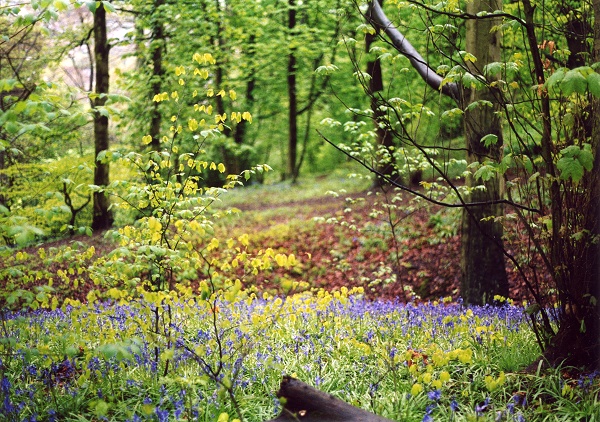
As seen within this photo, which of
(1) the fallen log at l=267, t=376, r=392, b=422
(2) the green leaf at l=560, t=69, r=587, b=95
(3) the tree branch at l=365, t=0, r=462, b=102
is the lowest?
(1) the fallen log at l=267, t=376, r=392, b=422

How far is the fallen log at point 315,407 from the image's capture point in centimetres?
276

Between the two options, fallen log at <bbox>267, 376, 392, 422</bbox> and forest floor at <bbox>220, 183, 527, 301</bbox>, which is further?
forest floor at <bbox>220, 183, 527, 301</bbox>

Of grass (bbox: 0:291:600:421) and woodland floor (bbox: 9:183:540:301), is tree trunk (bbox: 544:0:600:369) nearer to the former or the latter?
grass (bbox: 0:291:600:421)

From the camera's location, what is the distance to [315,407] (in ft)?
9.12

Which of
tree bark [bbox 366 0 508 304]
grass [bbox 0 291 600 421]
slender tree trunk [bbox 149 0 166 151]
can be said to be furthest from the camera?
slender tree trunk [bbox 149 0 166 151]

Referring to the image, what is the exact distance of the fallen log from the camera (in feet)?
9.06

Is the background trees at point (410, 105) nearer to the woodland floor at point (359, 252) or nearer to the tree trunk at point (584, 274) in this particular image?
the tree trunk at point (584, 274)

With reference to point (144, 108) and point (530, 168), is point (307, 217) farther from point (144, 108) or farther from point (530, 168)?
point (530, 168)

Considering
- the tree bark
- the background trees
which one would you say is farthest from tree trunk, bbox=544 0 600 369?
the tree bark

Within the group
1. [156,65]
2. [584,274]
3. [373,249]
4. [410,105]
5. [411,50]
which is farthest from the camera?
[156,65]

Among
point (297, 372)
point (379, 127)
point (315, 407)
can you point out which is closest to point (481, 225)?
point (379, 127)

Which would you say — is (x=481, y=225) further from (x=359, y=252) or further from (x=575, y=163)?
(x=359, y=252)

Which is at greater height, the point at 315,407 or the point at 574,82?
the point at 574,82

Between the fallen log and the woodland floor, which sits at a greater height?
the fallen log
